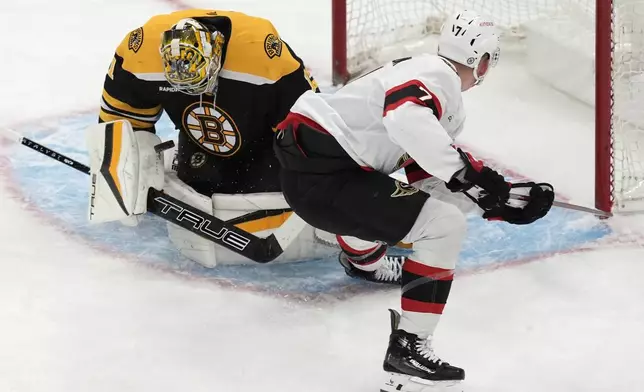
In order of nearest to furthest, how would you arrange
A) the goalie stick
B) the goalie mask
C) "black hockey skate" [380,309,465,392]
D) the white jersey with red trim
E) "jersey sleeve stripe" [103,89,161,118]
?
the white jersey with red trim
"black hockey skate" [380,309,465,392]
the goalie mask
the goalie stick
"jersey sleeve stripe" [103,89,161,118]

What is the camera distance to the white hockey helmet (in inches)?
83.2

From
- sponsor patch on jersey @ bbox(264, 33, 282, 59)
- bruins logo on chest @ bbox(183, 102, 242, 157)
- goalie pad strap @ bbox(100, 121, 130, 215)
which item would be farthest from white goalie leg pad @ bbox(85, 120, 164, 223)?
sponsor patch on jersey @ bbox(264, 33, 282, 59)

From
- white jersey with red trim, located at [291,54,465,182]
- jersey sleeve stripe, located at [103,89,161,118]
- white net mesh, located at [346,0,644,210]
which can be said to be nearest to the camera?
white jersey with red trim, located at [291,54,465,182]

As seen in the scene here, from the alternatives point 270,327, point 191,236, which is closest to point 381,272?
point 270,327

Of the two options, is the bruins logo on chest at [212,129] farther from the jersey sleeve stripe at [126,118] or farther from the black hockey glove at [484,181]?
the black hockey glove at [484,181]

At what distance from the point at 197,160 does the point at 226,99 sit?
0.24 meters

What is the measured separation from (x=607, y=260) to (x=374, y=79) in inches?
38.3

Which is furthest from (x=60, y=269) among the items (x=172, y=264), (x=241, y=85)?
(x=241, y=85)

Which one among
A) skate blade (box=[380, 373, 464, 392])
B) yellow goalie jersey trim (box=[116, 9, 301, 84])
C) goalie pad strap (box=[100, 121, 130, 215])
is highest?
yellow goalie jersey trim (box=[116, 9, 301, 84])

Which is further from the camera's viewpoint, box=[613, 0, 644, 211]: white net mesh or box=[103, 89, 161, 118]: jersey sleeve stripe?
box=[613, 0, 644, 211]: white net mesh

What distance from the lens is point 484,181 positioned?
6.62 ft

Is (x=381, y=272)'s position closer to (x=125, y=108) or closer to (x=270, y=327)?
(x=270, y=327)

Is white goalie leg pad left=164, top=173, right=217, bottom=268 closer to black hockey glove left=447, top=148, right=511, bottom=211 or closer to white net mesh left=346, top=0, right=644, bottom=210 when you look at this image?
black hockey glove left=447, top=148, right=511, bottom=211

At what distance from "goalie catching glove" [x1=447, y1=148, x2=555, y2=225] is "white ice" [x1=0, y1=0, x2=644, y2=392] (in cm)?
33
